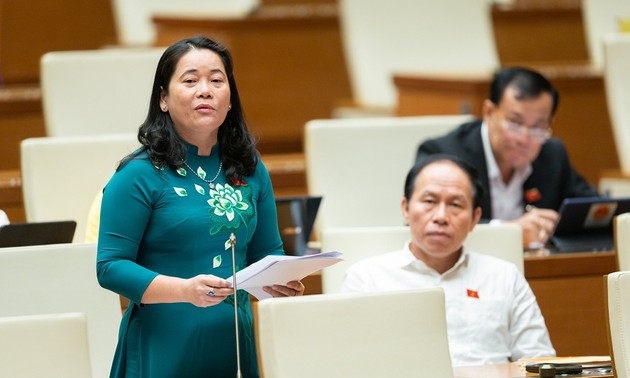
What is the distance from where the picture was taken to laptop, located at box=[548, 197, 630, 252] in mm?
2842

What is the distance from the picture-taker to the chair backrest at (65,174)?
2.96 metres

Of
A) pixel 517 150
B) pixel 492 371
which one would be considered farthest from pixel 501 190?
pixel 492 371

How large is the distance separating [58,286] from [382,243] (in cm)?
69

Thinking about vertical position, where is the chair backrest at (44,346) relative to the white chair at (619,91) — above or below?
below

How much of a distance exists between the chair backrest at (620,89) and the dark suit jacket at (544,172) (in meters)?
0.59

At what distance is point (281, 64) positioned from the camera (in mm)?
4695

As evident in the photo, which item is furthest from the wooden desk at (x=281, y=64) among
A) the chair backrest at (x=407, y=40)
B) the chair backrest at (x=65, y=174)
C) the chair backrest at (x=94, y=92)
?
the chair backrest at (x=65, y=174)

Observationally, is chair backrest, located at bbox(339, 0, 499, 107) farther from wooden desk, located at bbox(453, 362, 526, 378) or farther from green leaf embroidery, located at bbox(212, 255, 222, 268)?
green leaf embroidery, located at bbox(212, 255, 222, 268)

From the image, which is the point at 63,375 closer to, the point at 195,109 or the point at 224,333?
the point at 224,333

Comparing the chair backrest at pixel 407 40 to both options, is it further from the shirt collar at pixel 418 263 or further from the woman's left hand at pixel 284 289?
the woman's left hand at pixel 284 289

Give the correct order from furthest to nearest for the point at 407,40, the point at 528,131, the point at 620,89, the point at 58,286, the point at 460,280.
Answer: the point at 407,40, the point at 620,89, the point at 528,131, the point at 460,280, the point at 58,286

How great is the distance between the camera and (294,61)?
473 cm

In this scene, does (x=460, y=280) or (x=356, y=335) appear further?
(x=460, y=280)

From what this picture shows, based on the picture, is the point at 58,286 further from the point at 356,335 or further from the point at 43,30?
the point at 43,30
